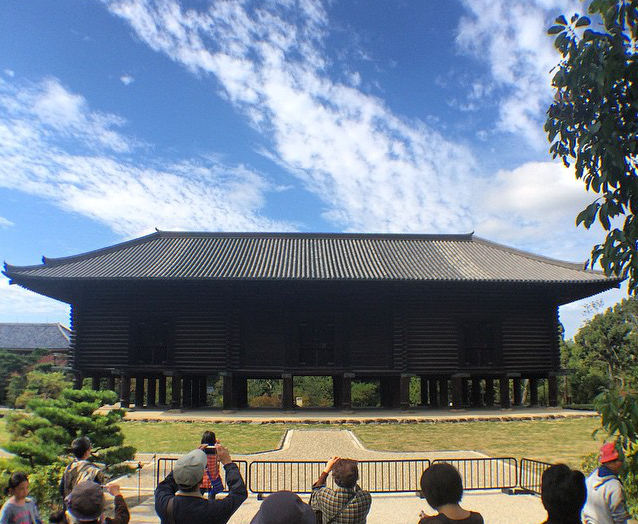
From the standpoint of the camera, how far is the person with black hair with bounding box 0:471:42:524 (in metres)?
5.56

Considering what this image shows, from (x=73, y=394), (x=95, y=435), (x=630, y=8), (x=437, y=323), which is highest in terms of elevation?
(x=630, y=8)

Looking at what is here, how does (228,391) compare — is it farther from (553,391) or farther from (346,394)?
(553,391)

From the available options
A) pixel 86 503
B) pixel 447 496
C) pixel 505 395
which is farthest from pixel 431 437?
pixel 86 503

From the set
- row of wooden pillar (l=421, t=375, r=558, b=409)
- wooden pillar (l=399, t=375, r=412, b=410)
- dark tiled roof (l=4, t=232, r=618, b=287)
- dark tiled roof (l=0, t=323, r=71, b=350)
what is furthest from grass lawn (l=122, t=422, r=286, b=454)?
dark tiled roof (l=0, t=323, r=71, b=350)

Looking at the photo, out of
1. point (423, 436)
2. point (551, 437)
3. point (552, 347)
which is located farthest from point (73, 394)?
point (552, 347)

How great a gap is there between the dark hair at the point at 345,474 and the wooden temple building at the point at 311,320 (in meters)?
19.8

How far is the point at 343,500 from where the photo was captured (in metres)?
4.59

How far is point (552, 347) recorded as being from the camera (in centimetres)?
2694

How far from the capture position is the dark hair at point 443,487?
3438 mm

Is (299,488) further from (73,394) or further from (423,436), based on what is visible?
(423,436)

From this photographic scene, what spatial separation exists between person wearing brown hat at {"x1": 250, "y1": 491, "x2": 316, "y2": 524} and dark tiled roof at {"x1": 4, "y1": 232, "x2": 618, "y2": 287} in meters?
20.9

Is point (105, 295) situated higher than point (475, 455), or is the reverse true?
point (105, 295)

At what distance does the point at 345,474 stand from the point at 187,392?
25094 mm

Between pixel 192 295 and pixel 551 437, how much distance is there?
1676 centimetres
